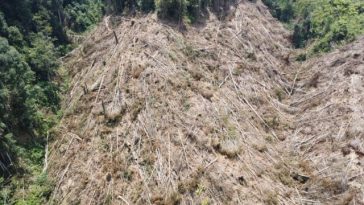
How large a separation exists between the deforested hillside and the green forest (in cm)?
61

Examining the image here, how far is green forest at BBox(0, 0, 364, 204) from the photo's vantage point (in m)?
10.4

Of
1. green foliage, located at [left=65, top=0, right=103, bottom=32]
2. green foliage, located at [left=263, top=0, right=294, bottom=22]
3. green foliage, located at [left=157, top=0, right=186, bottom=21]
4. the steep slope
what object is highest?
green foliage, located at [left=157, top=0, right=186, bottom=21]

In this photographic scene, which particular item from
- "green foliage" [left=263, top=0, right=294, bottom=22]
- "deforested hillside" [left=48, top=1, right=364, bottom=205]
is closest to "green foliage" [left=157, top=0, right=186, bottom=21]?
"deforested hillside" [left=48, top=1, right=364, bottom=205]

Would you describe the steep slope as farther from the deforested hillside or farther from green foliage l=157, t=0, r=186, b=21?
green foliage l=157, t=0, r=186, b=21

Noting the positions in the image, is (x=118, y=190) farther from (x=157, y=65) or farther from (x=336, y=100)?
(x=336, y=100)

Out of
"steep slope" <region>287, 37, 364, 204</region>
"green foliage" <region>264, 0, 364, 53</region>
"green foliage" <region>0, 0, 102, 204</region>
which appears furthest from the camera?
"green foliage" <region>264, 0, 364, 53</region>

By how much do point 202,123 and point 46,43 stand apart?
8802 millimetres

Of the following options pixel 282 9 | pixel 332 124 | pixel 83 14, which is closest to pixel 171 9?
pixel 83 14

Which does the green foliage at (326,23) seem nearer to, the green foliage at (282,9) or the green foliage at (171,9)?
the green foliage at (282,9)

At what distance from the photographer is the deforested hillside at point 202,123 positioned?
967 cm

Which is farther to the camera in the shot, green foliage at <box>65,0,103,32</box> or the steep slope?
green foliage at <box>65,0,103,32</box>

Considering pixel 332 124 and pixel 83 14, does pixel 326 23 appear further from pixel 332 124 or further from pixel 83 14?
pixel 83 14

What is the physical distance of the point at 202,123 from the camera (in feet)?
36.6

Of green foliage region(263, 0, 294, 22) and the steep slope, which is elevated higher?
green foliage region(263, 0, 294, 22)
